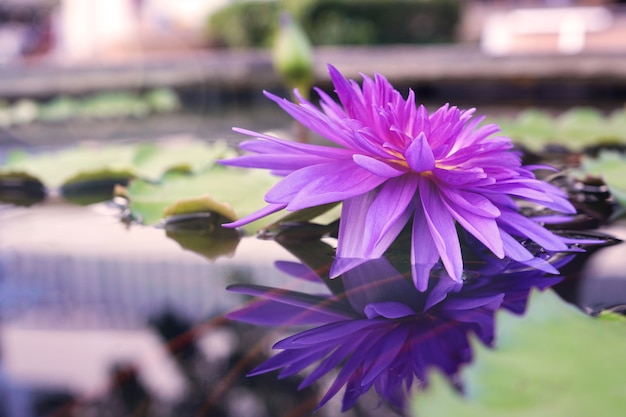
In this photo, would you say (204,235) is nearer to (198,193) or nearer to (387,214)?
(198,193)

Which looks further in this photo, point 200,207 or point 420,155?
point 200,207

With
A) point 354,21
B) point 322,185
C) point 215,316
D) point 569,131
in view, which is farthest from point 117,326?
point 354,21

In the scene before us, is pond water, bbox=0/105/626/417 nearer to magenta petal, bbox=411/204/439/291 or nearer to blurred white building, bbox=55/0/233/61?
magenta petal, bbox=411/204/439/291

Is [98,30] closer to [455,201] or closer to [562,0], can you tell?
[562,0]

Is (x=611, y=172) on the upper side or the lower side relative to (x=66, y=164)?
upper

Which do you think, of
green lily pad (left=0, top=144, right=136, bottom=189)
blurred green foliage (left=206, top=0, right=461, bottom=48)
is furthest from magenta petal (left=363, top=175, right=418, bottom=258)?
blurred green foliage (left=206, top=0, right=461, bottom=48)

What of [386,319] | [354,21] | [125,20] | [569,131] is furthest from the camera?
[125,20]

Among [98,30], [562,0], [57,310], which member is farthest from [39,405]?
[562,0]
